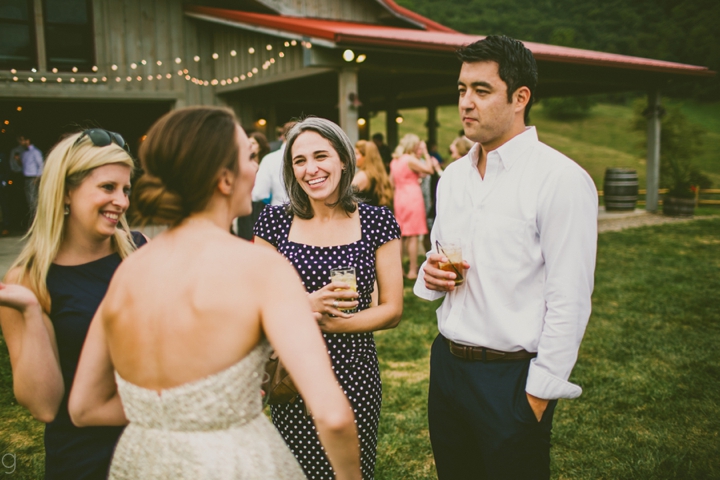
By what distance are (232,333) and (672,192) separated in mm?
15184

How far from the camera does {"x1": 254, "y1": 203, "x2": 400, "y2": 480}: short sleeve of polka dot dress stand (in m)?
2.24

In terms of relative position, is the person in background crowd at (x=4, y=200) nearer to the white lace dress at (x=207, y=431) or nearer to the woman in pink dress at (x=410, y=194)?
the woman in pink dress at (x=410, y=194)

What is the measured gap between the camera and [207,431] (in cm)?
140

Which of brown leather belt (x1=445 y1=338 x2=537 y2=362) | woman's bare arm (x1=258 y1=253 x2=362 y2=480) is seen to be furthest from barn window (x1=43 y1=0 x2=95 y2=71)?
woman's bare arm (x1=258 y1=253 x2=362 y2=480)

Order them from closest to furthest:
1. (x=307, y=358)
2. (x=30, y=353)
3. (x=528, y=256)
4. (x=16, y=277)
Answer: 1. (x=307, y=358)
2. (x=30, y=353)
3. (x=16, y=277)
4. (x=528, y=256)

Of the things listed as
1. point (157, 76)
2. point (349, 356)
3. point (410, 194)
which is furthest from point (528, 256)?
point (157, 76)

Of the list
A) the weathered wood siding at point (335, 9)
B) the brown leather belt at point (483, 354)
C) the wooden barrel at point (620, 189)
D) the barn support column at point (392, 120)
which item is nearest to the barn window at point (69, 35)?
the weathered wood siding at point (335, 9)

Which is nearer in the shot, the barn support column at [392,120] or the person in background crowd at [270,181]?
the person in background crowd at [270,181]

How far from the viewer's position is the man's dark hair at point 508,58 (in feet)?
6.70

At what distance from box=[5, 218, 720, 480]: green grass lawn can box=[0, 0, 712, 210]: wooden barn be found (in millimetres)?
3764

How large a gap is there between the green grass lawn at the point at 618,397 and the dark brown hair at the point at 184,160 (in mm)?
2462

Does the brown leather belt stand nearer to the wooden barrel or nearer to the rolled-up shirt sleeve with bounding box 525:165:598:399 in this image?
the rolled-up shirt sleeve with bounding box 525:165:598:399

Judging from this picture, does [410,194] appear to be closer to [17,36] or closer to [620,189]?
[17,36]

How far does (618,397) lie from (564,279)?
2.80 metres
